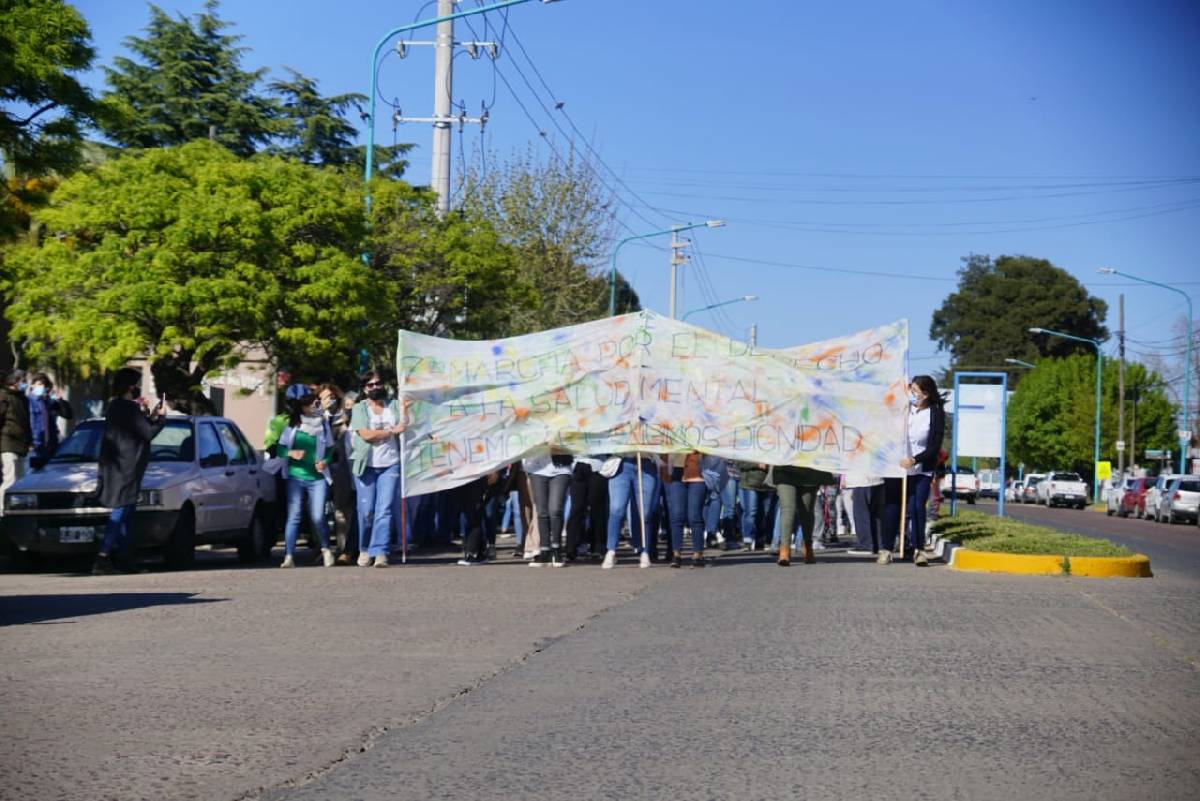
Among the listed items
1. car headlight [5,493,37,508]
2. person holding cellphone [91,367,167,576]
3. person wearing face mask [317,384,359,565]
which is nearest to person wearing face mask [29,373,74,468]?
car headlight [5,493,37,508]

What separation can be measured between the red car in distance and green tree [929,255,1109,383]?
149ft

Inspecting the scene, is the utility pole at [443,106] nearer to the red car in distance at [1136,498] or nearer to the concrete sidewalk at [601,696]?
the concrete sidewalk at [601,696]

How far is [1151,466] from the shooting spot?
3625 inches

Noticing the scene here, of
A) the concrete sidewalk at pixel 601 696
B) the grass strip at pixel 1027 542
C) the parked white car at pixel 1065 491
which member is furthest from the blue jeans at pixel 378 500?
the parked white car at pixel 1065 491

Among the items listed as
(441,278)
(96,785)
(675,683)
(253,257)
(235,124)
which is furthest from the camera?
(235,124)

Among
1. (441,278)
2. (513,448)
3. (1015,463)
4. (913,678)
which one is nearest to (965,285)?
(1015,463)

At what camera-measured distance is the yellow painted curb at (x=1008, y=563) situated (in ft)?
52.4

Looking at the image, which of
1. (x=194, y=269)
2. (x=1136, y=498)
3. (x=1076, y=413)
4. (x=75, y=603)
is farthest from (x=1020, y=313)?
(x=75, y=603)

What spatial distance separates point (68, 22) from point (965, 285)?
95335mm

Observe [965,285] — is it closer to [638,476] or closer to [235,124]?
[235,124]

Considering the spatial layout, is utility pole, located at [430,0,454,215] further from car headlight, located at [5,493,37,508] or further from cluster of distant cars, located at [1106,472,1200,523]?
cluster of distant cars, located at [1106,472,1200,523]

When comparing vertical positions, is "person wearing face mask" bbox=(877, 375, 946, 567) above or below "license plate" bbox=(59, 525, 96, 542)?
above

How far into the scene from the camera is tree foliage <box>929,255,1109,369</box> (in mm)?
100938

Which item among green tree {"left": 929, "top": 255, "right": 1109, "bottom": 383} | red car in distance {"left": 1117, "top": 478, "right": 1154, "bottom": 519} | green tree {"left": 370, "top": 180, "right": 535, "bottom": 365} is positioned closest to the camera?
green tree {"left": 370, "top": 180, "right": 535, "bottom": 365}
